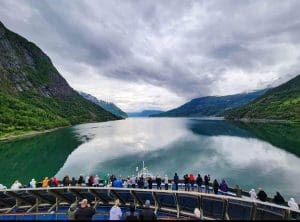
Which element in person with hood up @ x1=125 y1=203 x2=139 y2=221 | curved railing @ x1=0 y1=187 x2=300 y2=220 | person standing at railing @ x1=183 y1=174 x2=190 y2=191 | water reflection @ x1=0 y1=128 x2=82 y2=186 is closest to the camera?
person with hood up @ x1=125 y1=203 x2=139 y2=221

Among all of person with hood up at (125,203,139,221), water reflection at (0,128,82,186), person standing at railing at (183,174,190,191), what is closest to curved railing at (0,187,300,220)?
person standing at railing at (183,174,190,191)

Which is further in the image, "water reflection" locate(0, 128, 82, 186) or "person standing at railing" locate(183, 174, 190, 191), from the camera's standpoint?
"water reflection" locate(0, 128, 82, 186)

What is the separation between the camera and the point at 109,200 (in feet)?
76.6

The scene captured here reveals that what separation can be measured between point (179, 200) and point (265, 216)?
808 cm

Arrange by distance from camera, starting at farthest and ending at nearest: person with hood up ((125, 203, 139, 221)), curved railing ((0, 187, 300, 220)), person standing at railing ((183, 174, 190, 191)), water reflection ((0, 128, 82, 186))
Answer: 1. water reflection ((0, 128, 82, 186))
2. person standing at railing ((183, 174, 190, 191))
3. curved railing ((0, 187, 300, 220))
4. person with hood up ((125, 203, 139, 221))

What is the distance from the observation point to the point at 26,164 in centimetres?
6944

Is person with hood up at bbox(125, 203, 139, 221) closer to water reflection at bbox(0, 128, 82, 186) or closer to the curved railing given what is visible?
the curved railing

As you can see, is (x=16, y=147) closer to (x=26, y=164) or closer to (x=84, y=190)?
(x=26, y=164)

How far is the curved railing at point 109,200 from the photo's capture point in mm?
20719

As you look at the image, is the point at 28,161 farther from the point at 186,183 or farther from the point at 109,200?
the point at 186,183

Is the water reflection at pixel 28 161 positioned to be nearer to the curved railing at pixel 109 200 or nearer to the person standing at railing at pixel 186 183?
the curved railing at pixel 109 200

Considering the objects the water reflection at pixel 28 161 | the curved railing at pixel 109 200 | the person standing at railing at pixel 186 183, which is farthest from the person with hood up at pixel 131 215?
the water reflection at pixel 28 161

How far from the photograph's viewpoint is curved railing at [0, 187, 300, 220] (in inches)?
816

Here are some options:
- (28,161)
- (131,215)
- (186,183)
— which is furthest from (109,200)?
(28,161)
